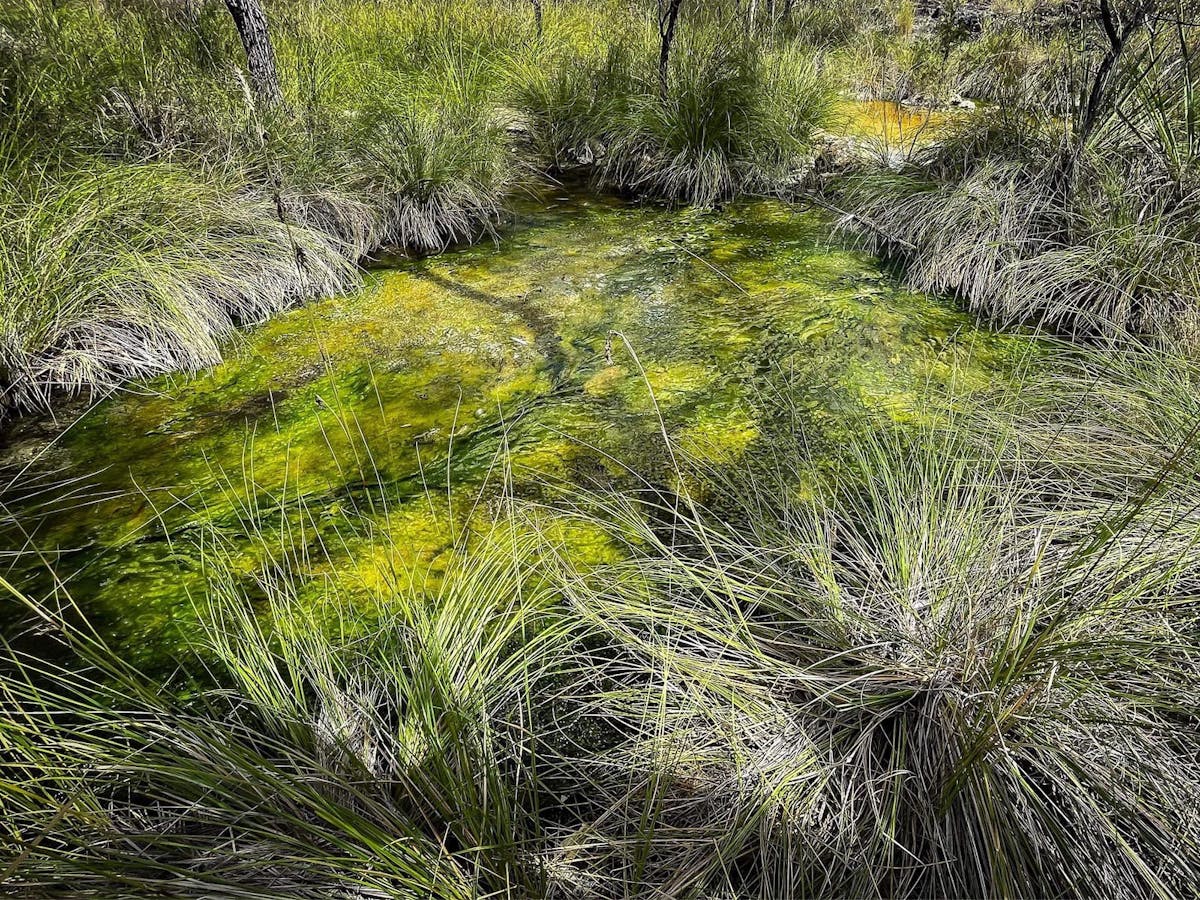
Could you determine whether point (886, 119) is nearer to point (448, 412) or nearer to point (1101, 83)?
point (1101, 83)

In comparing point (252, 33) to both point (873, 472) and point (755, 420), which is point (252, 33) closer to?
point (755, 420)

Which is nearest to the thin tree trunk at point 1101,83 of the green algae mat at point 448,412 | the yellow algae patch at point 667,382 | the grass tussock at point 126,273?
the green algae mat at point 448,412

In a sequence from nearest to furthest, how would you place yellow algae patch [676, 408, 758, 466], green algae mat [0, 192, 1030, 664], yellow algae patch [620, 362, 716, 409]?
green algae mat [0, 192, 1030, 664], yellow algae patch [676, 408, 758, 466], yellow algae patch [620, 362, 716, 409]

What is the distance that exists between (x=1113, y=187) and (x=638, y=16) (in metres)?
5.40

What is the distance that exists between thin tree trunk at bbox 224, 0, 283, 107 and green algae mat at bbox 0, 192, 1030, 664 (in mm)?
1299

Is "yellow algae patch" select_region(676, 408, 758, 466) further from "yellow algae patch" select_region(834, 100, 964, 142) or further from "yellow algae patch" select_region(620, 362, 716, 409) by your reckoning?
"yellow algae patch" select_region(834, 100, 964, 142)

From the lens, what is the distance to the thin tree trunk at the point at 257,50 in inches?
151

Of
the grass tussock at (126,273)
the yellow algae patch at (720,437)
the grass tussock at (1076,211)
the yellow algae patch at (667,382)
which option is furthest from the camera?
the grass tussock at (1076,211)

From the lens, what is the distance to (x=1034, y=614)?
3.78ft

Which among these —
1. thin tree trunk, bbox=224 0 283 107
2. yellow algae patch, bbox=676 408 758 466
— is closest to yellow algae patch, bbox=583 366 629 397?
yellow algae patch, bbox=676 408 758 466

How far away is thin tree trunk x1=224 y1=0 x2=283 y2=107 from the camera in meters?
3.83

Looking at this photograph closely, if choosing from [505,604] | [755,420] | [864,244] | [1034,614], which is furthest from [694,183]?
[1034,614]

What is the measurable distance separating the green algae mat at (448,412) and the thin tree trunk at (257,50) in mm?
1299

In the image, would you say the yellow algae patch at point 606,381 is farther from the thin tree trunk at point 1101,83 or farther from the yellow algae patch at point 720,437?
the thin tree trunk at point 1101,83
